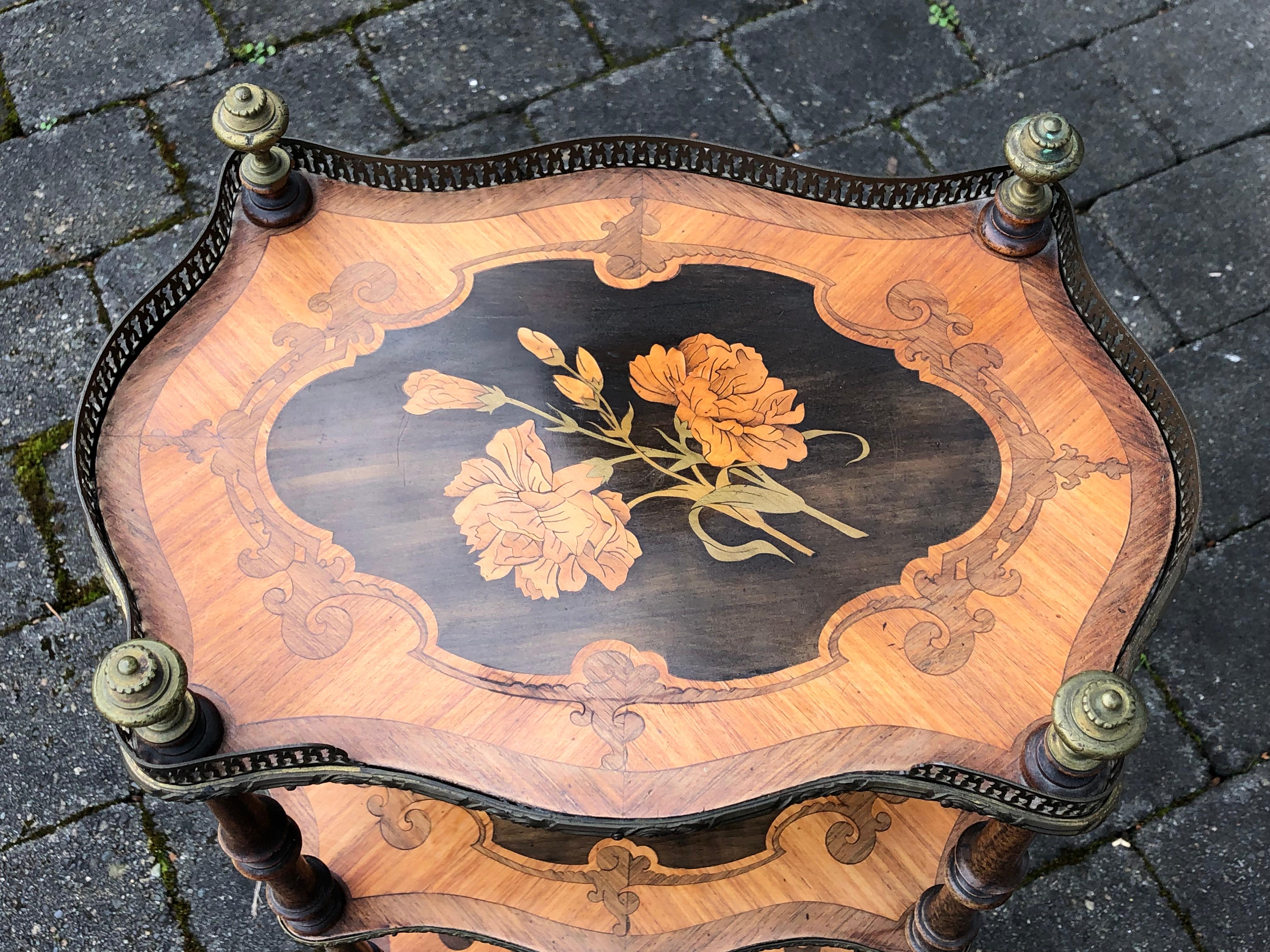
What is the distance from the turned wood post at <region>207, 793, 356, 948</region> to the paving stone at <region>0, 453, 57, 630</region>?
1300 mm

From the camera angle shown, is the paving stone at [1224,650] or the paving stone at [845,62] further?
the paving stone at [845,62]

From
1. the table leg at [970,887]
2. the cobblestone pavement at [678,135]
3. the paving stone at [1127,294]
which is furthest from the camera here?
the paving stone at [1127,294]

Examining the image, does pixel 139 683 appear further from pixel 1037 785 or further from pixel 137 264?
pixel 137 264

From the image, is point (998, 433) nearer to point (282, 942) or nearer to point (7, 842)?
point (282, 942)

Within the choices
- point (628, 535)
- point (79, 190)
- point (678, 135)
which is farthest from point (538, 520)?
point (79, 190)

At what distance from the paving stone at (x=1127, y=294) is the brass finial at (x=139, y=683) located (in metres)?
2.92

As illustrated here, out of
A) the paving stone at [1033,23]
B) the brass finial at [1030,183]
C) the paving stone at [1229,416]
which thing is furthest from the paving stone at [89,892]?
the paving stone at [1033,23]

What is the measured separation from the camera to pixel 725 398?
7.97 feet

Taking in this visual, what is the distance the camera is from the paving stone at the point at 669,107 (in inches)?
154

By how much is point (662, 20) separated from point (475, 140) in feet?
2.57

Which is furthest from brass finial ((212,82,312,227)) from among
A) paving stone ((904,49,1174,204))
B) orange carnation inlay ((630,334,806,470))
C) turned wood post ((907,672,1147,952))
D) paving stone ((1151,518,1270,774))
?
paving stone ((1151,518,1270,774))

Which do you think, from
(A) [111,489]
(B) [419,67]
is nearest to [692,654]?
(A) [111,489]

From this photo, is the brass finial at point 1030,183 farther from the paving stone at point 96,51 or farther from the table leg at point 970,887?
the paving stone at point 96,51

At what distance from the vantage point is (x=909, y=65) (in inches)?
160
